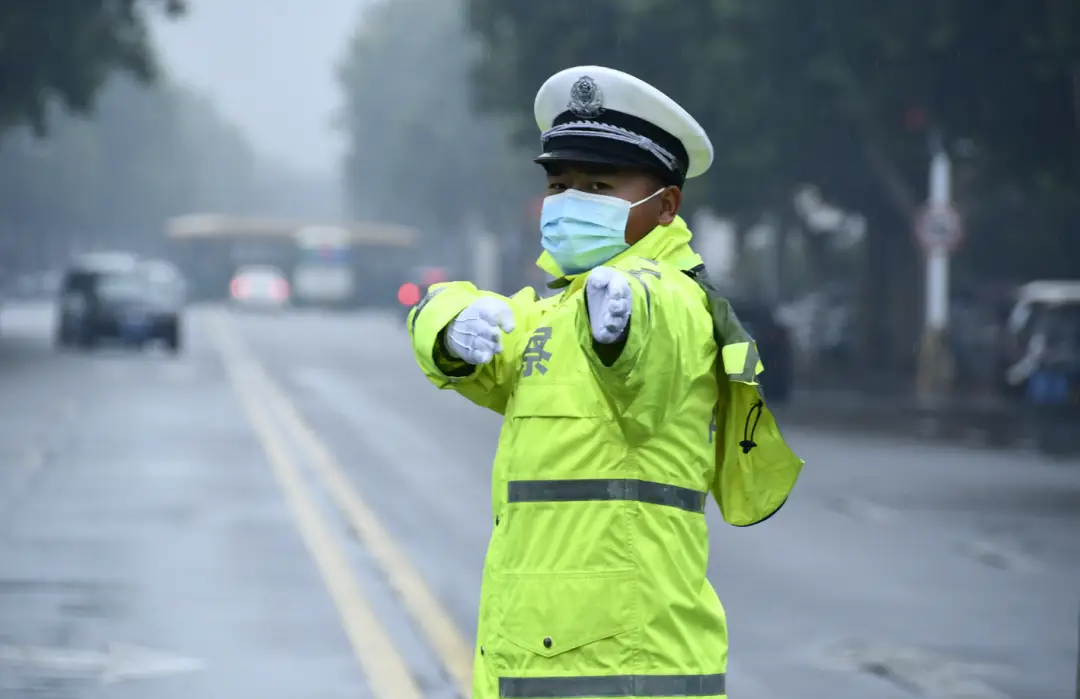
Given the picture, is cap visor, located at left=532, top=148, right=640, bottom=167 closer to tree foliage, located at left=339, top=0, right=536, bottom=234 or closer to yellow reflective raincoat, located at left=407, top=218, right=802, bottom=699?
yellow reflective raincoat, located at left=407, top=218, right=802, bottom=699

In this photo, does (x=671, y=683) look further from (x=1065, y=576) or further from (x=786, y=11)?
(x=786, y=11)

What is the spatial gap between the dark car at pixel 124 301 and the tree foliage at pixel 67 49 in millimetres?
3114

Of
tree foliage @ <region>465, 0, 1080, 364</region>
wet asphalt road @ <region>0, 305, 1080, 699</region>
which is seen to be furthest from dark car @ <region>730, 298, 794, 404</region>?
wet asphalt road @ <region>0, 305, 1080, 699</region>

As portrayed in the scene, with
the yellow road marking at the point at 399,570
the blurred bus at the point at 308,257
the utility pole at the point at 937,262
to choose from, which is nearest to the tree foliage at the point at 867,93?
the utility pole at the point at 937,262

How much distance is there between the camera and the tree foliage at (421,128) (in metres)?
90.7

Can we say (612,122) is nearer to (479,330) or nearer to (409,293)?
(479,330)

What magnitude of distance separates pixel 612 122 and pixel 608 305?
57cm

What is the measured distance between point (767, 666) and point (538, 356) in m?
5.82

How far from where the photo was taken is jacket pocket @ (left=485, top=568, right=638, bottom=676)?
3822 millimetres

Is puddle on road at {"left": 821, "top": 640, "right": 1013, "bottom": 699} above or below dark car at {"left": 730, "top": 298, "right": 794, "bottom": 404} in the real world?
above

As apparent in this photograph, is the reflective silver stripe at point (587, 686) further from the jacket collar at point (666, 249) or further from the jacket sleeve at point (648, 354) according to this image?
the jacket collar at point (666, 249)

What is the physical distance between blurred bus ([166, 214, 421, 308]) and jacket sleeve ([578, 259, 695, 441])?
3166 inches

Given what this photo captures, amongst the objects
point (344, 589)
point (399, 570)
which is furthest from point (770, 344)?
point (344, 589)

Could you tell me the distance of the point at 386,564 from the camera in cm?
1280
